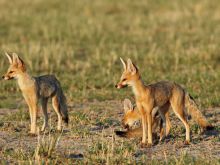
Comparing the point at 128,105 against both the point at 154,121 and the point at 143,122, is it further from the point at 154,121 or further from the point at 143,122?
the point at 143,122

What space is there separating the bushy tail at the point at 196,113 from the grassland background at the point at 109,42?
7.55 ft

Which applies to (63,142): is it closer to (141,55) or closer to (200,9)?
(141,55)

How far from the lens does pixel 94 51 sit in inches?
689

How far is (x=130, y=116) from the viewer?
31.0ft

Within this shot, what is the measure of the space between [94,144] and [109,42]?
10.8 metres

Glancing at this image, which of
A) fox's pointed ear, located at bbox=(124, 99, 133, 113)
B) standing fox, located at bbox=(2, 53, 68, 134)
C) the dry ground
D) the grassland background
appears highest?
the grassland background

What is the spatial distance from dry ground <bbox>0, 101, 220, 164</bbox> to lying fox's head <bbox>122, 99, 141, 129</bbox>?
0.25 metres

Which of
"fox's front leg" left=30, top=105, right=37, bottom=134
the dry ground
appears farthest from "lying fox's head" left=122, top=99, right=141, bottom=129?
"fox's front leg" left=30, top=105, right=37, bottom=134

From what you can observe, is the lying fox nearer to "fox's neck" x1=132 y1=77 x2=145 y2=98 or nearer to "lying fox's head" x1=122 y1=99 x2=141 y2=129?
"lying fox's head" x1=122 y1=99 x2=141 y2=129

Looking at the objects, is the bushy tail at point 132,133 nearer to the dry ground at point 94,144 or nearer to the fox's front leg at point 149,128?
the dry ground at point 94,144

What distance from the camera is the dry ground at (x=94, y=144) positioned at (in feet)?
25.2

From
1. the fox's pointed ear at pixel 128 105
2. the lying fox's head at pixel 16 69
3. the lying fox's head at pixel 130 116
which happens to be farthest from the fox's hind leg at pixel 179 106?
the lying fox's head at pixel 16 69

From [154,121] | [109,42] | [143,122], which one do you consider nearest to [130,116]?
[154,121]

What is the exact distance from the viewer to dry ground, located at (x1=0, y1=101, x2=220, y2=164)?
768 cm
